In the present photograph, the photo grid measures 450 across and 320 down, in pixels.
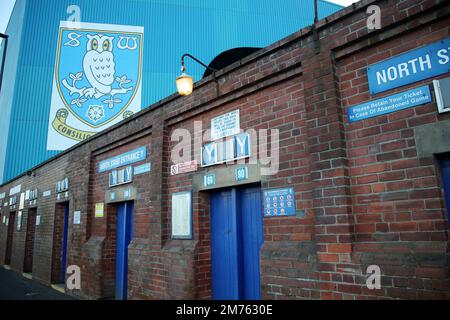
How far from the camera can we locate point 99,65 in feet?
61.0

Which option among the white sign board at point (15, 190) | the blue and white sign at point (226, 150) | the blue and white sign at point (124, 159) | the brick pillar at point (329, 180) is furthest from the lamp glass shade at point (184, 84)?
the white sign board at point (15, 190)

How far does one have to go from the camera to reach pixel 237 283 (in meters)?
4.91

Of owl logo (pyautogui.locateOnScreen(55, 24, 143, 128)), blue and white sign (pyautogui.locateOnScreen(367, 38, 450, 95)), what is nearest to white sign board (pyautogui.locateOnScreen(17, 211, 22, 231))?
owl logo (pyautogui.locateOnScreen(55, 24, 143, 128))

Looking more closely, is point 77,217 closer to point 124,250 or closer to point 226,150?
point 124,250

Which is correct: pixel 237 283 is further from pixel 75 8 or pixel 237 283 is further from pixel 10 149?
pixel 75 8

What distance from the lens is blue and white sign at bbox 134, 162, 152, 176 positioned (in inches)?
266

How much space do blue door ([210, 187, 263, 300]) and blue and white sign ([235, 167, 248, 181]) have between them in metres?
0.26

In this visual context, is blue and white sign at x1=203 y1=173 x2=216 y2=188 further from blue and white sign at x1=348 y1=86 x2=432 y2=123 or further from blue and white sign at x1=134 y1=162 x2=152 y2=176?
blue and white sign at x1=348 y1=86 x2=432 y2=123

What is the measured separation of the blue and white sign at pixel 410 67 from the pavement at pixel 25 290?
27.8ft

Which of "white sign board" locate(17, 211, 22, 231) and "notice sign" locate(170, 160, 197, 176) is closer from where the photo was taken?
"notice sign" locate(170, 160, 197, 176)

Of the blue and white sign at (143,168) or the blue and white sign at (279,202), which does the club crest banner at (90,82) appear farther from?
the blue and white sign at (279,202)

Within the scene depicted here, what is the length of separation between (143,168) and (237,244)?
2.88m

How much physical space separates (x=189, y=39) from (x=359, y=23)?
17.6m

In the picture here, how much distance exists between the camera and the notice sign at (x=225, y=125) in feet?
16.8
